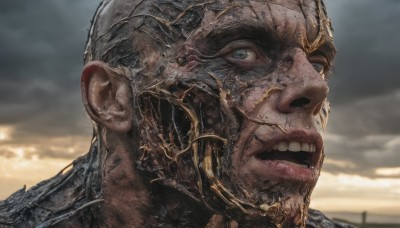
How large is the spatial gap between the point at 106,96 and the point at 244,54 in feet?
3.27

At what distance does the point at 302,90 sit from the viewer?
4852 millimetres

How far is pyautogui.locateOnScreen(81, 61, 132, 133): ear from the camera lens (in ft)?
17.4

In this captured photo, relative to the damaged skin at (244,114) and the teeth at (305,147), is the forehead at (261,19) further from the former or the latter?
the teeth at (305,147)

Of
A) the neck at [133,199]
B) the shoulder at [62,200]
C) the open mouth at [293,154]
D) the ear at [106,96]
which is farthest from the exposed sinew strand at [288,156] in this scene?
the shoulder at [62,200]

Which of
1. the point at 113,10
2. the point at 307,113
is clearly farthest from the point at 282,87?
the point at 113,10

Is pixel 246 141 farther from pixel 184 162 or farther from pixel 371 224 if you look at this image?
pixel 371 224

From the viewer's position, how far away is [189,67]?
505cm

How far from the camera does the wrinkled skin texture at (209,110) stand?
4.84 meters

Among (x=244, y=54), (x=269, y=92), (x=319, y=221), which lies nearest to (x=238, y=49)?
(x=244, y=54)

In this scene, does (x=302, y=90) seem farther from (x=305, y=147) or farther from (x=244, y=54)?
(x=244, y=54)

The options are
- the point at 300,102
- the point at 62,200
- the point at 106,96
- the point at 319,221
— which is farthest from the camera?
the point at 319,221

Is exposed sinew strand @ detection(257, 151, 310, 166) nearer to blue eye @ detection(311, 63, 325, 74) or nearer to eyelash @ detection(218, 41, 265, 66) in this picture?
eyelash @ detection(218, 41, 265, 66)

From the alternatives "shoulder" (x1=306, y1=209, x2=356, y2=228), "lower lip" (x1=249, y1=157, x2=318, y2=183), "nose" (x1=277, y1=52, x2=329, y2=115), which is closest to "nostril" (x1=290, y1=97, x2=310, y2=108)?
"nose" (x1=277, y1=52, x2=329, y2=115)

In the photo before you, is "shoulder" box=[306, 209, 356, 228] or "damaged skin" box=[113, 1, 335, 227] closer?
"damaged skin" box=[113, 1, 335, 227]
